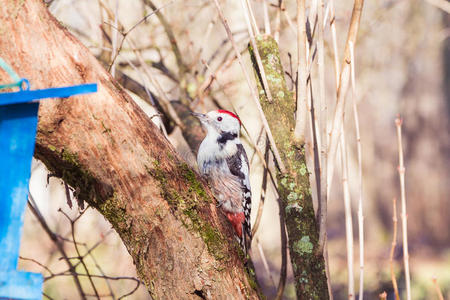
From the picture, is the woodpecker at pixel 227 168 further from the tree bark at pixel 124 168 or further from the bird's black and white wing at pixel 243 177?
the tree bark at pixel 124 168

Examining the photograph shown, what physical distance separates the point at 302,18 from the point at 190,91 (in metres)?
1.80

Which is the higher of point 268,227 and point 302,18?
point 268,227

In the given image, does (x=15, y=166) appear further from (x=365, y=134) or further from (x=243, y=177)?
(x=365, y=134)

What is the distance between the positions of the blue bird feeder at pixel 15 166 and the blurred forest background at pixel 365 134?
2717 mm

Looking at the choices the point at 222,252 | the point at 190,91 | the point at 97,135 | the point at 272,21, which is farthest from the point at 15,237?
the point at 272,21

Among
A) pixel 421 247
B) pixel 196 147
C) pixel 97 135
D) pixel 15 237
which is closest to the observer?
pixel 15 237

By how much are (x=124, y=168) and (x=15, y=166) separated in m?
0.50

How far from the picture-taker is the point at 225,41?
13.7 ft

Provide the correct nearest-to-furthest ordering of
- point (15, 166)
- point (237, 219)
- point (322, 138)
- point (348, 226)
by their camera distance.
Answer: point (15, 166)
point (348, 226)
point (322, 138)
point (237, 219)

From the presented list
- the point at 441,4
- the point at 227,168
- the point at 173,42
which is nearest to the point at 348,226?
the point at 227,168

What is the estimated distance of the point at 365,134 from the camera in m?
6.68

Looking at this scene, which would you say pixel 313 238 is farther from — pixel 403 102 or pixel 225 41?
pixel 403 102

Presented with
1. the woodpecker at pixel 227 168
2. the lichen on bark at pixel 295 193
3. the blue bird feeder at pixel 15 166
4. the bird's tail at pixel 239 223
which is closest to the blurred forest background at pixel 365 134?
Result: the woodpecker at pixel 227 168

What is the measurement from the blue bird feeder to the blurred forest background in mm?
2717
